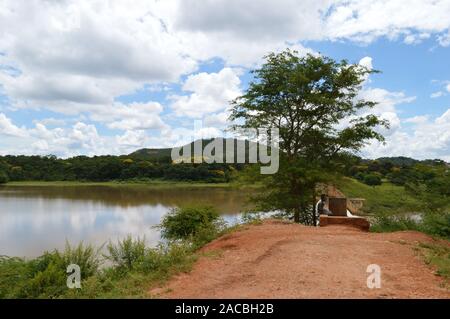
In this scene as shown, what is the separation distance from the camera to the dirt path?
530 centimetres

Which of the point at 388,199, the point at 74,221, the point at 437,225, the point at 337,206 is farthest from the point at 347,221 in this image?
the point at 74,221

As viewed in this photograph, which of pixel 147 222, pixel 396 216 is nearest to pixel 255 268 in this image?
pixel 396 216

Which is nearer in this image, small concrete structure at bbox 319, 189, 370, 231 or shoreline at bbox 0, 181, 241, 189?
small concrete structure at bbox 319, 189, 370, 231

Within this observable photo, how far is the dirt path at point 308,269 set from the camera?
5305 millimetres

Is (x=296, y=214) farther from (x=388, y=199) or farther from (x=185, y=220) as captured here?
(x=388, y=199)

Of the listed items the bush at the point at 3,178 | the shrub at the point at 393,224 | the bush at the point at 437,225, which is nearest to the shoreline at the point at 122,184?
the bush at the point at 3,178

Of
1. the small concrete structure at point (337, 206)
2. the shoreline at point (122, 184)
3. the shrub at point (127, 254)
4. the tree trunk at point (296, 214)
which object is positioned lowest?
the shoreline at point (122, 184)

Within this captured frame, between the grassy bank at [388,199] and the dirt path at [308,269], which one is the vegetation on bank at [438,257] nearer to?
the dirt path at [308,269]

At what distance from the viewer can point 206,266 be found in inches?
280

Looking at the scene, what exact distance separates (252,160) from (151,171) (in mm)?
50239

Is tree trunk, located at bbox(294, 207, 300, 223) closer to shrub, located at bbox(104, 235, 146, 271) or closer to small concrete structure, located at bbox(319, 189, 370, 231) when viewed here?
small concrete structure, located at bbox(319, 189, 370, 231)

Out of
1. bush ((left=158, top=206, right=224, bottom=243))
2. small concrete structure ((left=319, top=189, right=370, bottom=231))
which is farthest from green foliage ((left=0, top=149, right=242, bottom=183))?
small concrete structure ((left=319, top=189, right=370, bottom=231))

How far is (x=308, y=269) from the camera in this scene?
623cm
